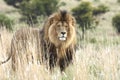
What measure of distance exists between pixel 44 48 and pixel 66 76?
78 cm

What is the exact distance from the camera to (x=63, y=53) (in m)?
6.54

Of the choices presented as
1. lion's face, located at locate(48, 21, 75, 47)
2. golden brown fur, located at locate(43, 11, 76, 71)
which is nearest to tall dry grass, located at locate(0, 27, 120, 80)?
golden brown fur, located at locate(43, 11, 76, 71)

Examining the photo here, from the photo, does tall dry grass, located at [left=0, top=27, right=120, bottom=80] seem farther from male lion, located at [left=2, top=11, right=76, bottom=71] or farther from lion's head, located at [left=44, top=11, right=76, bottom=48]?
lion's head, located at [left=44, top=11, right=76, bottom=48]

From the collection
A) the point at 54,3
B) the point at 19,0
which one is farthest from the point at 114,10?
the point at 19,0

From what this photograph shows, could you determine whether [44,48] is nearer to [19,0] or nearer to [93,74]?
[93,74]

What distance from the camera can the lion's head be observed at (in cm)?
630

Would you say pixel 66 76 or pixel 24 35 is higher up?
pixel 24 35

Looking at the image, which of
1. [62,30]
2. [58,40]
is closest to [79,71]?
[62,30]

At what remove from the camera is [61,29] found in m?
6.25

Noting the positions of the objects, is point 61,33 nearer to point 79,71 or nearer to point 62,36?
point 62,36

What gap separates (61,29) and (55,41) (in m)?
0.25

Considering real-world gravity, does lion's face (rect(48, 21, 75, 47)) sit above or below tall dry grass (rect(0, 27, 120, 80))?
above

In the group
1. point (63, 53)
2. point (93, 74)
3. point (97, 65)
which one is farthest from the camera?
point (63, 53)

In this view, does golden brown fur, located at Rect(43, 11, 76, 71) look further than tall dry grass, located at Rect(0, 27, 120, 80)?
Yes
